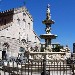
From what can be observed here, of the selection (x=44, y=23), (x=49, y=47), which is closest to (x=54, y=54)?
(x=49, y=47)

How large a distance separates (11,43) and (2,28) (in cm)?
324

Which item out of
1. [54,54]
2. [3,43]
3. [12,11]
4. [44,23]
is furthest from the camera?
[12,11]

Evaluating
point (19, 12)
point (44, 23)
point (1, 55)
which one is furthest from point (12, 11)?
point (44, 23)

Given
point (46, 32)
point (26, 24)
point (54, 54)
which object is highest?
point (26, 24)

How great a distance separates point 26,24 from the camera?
6184cm

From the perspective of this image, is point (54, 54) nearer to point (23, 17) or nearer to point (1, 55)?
point (1, 55)

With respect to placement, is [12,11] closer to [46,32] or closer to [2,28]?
[2,28]

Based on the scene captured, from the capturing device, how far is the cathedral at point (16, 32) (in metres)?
54.8

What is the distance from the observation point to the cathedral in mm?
54750

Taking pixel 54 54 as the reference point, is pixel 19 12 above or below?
above

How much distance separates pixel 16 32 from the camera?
5788 centimetres

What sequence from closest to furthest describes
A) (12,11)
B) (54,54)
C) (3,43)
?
(54,54) < (3,43) < (12,11)

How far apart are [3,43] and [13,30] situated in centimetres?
402

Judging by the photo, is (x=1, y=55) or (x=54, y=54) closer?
(x=54, y=54)
